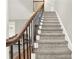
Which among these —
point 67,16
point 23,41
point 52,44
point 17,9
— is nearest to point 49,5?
point 17,9

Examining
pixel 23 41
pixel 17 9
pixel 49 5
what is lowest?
pixel 23 41

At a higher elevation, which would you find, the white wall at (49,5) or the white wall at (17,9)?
the white wall at (49,5)

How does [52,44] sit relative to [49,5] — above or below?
below

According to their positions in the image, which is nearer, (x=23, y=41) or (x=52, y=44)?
(x=23, y=41)

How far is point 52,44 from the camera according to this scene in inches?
161

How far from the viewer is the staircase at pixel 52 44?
3572 mm

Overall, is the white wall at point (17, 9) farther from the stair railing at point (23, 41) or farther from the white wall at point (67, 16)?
the stair railing at point (23, 41)

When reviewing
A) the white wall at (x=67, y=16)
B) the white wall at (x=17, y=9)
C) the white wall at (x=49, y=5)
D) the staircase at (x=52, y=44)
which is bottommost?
the staircase at (x=52, y=44)

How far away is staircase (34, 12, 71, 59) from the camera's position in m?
3.57

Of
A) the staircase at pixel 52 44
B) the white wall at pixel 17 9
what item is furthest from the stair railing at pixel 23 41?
the white wall at pixel 17 9

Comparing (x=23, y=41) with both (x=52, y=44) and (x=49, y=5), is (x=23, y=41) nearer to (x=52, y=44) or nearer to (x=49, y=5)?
(x=52, y=44)
